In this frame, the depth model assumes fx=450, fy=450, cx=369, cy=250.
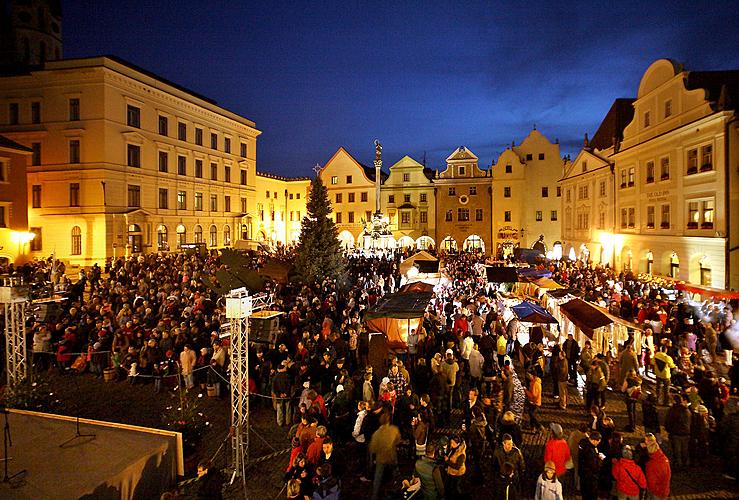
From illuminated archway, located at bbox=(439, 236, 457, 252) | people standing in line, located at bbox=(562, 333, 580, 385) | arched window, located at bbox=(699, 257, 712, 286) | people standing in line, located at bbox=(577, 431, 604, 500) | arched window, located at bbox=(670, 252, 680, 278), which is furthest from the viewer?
illuminated archway, located at bbox=(439, 236, 457, 252)

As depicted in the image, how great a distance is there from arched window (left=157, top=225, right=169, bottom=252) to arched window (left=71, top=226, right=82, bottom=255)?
17.3ft

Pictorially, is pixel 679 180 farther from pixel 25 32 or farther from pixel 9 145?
pixel 25 32

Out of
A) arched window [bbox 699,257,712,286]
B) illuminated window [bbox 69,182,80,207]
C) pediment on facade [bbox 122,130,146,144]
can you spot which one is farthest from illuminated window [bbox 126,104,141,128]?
arched window [bbox 699,257,712,286]

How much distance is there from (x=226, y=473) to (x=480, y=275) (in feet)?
71.1

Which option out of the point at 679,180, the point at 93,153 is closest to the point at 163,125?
the point at 93,153

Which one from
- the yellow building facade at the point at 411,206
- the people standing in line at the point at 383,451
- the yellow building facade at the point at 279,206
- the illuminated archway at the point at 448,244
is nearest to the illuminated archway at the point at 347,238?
the yellow building facade at the point at 411,206

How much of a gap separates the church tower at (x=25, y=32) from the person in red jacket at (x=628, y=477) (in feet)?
193

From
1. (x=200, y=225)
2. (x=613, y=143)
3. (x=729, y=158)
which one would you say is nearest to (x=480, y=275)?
(x=729, y=158)

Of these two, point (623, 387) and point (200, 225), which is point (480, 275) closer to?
point (623, 387)

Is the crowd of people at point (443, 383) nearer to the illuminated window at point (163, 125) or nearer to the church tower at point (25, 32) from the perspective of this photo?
the illuminated window at point (163, 125)

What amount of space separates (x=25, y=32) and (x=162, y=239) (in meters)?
31.5

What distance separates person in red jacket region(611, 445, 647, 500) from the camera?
6.20m

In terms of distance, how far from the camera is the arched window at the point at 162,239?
116 feet

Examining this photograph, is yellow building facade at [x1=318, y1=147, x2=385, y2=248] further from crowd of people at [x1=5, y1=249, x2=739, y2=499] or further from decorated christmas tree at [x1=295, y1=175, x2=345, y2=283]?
crowd of people at [x1=5, y1=249, x2=739, y2=499]
